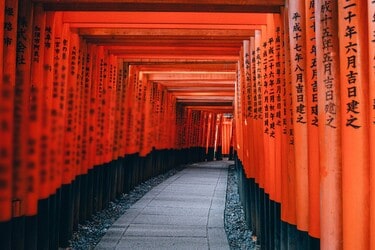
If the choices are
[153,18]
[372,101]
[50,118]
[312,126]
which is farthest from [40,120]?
[372,101]

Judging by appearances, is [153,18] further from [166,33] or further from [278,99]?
[278,99]

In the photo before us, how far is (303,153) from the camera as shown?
178 inches

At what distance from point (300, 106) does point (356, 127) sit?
1.44 metres

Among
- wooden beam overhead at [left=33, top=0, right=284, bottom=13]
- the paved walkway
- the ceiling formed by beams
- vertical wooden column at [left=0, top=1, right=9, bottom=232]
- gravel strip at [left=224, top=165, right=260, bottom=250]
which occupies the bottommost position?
gravel strip at [left=224, top=165, right=260, bottom=250]

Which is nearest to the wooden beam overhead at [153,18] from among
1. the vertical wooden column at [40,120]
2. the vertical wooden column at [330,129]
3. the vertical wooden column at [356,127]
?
the vertical wooden column at [40,120]

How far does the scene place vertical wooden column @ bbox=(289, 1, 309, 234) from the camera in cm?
444

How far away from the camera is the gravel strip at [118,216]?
7.73 metres

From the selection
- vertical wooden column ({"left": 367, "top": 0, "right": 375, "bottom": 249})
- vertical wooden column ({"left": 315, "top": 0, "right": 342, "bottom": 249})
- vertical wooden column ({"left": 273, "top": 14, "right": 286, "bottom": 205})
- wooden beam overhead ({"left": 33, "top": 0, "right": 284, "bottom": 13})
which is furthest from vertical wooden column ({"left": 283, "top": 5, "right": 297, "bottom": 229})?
vertical wooden column ({"left": 367, "top": 0, "right": 375, "bottom": 249})

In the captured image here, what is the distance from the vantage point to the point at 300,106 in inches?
179

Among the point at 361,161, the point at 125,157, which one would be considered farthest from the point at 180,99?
the point at 361,161

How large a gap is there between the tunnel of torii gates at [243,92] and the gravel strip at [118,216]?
0.71 feet

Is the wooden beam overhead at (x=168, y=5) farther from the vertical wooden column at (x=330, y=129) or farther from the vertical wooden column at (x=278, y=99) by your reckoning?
the vertical wooden column at (x=330, y=129)

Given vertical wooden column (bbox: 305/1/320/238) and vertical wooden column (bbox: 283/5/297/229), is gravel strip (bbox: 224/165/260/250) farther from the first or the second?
vertical wooden column (bbox: 305/1/320/238)

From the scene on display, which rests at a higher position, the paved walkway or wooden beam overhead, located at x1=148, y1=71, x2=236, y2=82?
wooden beam overhead, located at x1=148, y1=71, x2=236, y2=82
